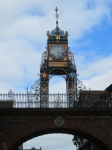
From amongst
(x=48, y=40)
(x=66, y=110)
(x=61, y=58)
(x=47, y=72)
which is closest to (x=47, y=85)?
(x=47, y=72)

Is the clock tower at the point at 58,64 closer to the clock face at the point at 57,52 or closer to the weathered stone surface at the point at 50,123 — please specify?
the clock face at the point at 57,52

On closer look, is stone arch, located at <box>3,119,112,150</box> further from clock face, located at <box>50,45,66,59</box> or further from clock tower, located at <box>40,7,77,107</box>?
clock face, located at <box>50,45,66,59</box>

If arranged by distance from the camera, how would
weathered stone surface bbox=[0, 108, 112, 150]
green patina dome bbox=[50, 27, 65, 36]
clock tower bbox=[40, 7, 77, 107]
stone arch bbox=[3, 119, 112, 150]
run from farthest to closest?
green patina dome bbox=[50, 27, 65, 36] < clock tower bbox=[40, 7, 77, 107] < weathered stone surface bbox=[0, 108, 112, 150] < stone arch bbox=[3, 119, 112, 150]

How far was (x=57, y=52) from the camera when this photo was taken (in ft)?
120

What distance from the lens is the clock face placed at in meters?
36.1

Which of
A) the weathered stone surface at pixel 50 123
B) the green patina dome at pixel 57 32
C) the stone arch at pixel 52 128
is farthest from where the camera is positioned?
the green patina dome at pixel 57 32

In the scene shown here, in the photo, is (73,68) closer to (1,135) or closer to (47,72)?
(47,72)

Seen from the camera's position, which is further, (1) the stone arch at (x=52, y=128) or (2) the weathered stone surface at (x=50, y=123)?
(2) the weathered stone surface at (x=50, y=123)

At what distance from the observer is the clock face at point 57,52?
36125 millimetres

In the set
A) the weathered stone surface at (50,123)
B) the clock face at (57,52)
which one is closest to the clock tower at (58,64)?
the clock face at (57,52)

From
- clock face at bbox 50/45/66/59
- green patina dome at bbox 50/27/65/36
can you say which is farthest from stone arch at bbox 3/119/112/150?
green patina dome at bbox 50/27/65/36

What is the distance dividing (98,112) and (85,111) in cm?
119

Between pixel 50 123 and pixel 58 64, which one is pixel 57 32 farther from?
pixel 50 123

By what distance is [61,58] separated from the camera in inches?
1419
